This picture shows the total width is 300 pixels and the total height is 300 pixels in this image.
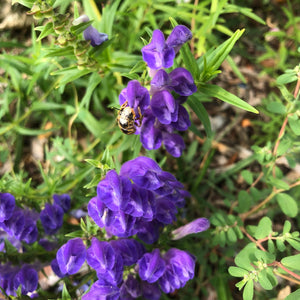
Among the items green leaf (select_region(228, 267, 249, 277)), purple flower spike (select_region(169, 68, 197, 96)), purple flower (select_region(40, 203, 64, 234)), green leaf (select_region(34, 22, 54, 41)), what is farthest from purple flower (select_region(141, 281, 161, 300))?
green leaf (select_region(34, 22, 54, 41))

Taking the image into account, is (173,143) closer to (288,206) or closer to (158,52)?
(158,52)

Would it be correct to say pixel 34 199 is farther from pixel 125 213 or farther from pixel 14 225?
pixel 125 213

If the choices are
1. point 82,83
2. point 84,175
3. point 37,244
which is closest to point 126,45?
point 82,83

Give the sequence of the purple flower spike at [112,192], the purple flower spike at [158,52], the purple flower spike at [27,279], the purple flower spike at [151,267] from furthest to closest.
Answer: the purple flower spike at [27,279]
the purple flower spike at [151,267]
the purple flower spike at [158,52]
the purple flower spike at [112,192]

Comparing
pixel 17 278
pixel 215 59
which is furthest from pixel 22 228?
pixel 215 59

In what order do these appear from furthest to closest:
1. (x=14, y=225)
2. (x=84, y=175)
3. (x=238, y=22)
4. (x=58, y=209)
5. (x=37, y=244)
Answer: (x=238, y=22) → (x=84, y=175) → (x=37, y=244) → (x=58, y=209) → (x=14, y=225)

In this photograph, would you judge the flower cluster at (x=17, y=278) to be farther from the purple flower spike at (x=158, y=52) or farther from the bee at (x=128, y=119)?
the purple flower spike at (x=158, y=52)

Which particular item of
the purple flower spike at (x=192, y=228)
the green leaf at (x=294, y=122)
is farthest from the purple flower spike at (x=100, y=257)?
the green leaf at (x=294, y=122)
